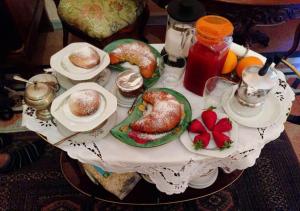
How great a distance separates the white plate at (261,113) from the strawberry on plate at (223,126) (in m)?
0.05

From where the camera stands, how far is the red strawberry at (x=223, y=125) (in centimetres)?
89

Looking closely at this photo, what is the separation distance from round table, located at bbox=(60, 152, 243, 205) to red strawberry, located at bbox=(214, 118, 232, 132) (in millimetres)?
371

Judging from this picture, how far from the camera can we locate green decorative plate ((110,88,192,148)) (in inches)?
35.0

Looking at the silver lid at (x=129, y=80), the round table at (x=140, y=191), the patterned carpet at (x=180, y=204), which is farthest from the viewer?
the patterned carpet at (x=180, y=204)

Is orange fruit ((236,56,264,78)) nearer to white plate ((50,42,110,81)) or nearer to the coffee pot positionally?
the coffee pot

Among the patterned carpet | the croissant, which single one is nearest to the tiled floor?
the patterned carpet

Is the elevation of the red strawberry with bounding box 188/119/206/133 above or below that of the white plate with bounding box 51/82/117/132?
below

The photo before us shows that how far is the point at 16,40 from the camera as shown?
169cm

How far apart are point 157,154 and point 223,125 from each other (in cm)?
21

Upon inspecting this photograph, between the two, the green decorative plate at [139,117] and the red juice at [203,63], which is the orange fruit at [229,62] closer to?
the red juice at [203,63]


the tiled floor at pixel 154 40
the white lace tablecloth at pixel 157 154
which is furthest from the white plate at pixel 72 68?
the tiled floor at pixel 154 40

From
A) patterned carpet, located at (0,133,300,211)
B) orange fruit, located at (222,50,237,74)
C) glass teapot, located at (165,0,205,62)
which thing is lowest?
patterned carpet, located at (0,133,300,211)

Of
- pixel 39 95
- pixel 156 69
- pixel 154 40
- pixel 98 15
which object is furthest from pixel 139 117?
pixel 154 40

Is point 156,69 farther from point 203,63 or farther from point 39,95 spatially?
point 39,95
